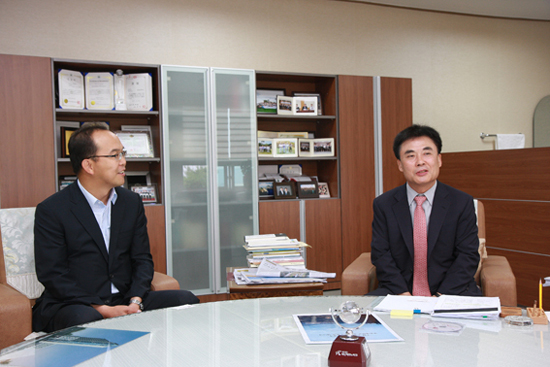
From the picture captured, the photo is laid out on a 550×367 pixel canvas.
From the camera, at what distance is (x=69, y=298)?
2.04 m

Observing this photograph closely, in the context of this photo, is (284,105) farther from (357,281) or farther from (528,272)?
(528,272)

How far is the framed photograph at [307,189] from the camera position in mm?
4289

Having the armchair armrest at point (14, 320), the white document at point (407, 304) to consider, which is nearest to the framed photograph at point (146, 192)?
the armchair armrest at point (14, 320)

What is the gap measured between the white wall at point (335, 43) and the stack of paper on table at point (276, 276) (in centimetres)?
273

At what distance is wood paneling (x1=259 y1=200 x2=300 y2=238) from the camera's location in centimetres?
411

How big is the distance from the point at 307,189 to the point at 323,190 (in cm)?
25

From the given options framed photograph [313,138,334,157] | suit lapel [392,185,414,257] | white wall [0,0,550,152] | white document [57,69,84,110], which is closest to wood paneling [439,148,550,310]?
framed photograph [313,138,334,157]

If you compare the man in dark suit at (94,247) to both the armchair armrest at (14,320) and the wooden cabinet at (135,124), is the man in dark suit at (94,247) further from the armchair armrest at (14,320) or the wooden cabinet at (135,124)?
the wooden cabinet at (135,124)

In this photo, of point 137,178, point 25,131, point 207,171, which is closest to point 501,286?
point 207,171

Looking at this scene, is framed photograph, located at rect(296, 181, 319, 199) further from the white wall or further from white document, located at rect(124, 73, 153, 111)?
white document, located at rect(124, 73, 153, 111)

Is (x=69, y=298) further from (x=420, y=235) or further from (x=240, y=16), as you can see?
(x=240, y=16)

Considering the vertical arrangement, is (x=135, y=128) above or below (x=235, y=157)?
above

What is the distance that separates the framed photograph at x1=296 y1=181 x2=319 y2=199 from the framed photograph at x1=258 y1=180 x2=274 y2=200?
254 mm

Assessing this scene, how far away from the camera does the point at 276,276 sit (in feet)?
7.72
